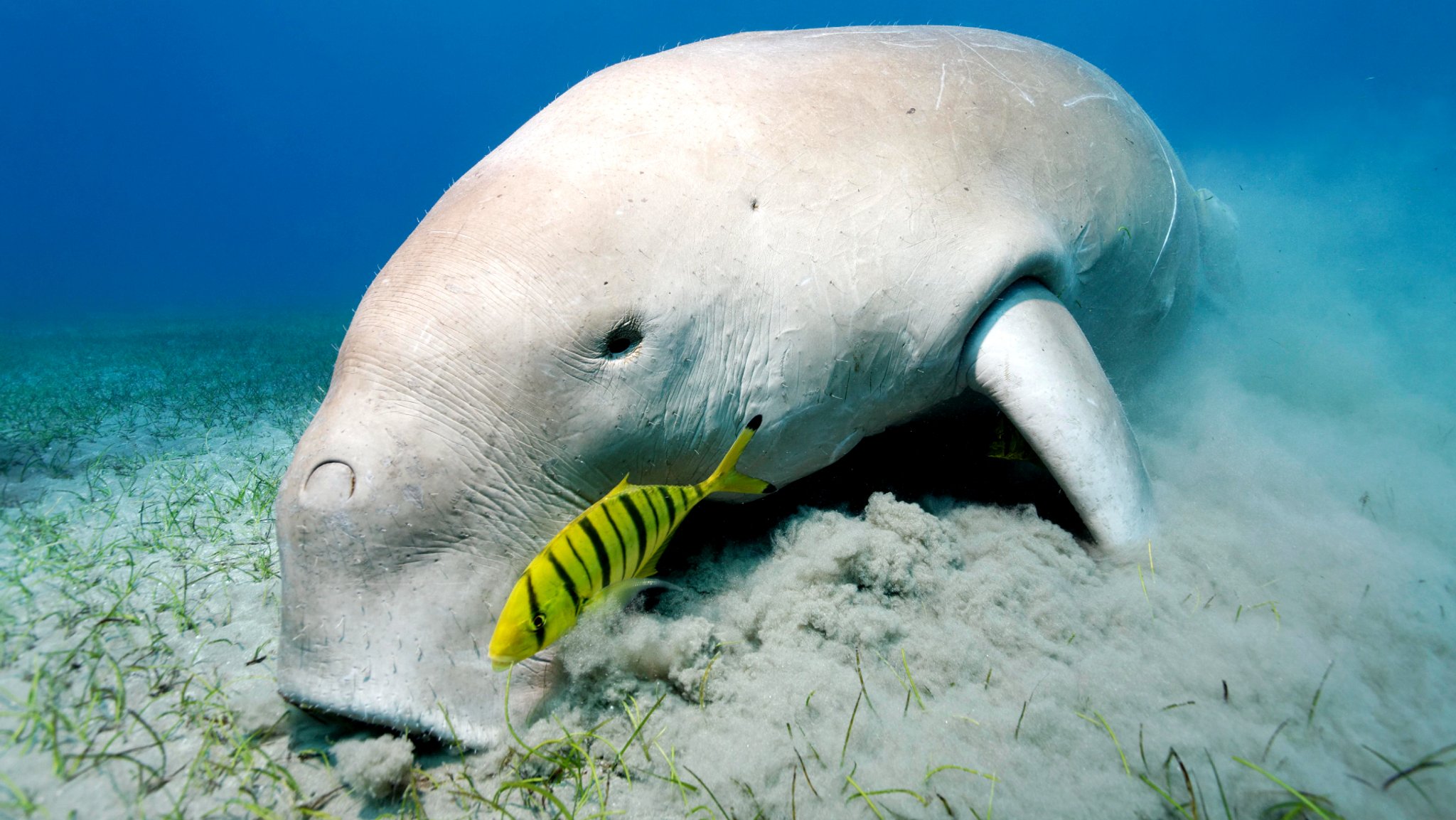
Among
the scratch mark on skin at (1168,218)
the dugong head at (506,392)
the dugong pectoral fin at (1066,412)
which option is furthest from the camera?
the scratch mark on skin at (1168,218)

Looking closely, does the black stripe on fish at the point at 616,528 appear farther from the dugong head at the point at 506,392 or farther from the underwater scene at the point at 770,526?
the dugong head at the point at 506,392

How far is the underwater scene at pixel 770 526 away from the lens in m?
1.47

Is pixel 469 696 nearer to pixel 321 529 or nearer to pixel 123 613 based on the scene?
pixel 321 529

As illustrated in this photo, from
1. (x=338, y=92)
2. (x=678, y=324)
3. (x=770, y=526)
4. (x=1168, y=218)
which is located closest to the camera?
(x=678, y=324)

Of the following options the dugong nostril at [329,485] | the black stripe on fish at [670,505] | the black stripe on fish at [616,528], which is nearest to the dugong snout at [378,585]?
the dugong nostril at [329,485]

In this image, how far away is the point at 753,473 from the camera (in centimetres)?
222

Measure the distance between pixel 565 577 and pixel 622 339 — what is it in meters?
0.73

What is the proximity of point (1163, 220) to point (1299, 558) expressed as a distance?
216cm

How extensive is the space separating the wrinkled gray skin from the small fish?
27 centimetres

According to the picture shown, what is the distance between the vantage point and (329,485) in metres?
1.48

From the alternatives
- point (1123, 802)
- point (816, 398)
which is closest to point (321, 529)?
point (816, 398)

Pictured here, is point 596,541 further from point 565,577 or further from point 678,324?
point 678,324

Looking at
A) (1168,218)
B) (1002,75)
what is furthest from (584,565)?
(1168,218)

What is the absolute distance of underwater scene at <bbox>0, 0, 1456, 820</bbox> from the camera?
1.47 metres
